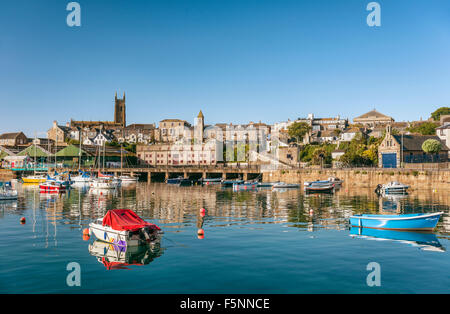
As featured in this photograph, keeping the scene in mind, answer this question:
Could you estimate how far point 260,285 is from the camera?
57.6 ft

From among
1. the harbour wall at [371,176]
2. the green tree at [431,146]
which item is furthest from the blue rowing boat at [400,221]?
the green tree at [431,146]

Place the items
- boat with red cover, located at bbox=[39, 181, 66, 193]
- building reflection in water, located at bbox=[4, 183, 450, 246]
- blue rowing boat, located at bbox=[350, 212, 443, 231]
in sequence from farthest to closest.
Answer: boat with red cover, located at bbox=[39, 181, 66, 193] → building reflection in water, located at bbox=[4, 183, 450, 246] → blue rowing boat, located at bbox=[350, 212, 443, 231]

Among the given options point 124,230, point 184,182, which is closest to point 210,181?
point 184,182

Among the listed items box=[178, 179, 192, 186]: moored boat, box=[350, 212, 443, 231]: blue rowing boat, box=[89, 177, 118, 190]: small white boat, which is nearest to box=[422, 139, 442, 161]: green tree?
box=[178, 179, 192, 186]: moored boat

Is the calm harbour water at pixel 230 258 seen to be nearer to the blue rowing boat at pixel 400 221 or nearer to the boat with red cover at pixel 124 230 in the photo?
the boat with red cover at pixel 124 230

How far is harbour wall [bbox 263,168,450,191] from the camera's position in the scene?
7338 centimetres

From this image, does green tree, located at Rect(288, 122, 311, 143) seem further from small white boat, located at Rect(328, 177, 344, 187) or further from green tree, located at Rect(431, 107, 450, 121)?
small white boat, located at Rect(328, 177, 344, 187)

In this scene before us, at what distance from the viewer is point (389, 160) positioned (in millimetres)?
90500

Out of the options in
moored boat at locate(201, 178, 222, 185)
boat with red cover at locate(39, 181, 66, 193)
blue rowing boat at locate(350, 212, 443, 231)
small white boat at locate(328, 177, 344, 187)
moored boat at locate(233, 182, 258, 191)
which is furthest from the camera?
moored boat at locate(201, 178, 222, 185)

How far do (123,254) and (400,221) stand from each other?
890 inches

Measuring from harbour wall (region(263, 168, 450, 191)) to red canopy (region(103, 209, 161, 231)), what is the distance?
6594 centimetres

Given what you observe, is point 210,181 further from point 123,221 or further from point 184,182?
point 123,221

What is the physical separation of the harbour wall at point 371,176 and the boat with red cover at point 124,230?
6619cm
